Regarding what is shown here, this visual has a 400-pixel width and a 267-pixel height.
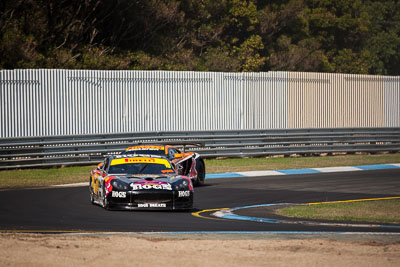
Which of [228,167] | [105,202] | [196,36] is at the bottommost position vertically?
[228,167]

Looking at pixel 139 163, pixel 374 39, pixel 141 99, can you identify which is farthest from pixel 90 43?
pixel 374 39

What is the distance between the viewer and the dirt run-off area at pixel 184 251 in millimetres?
9242

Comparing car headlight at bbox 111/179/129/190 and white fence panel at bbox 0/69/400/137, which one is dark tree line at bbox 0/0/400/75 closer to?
white fence panel at bbox 0/69/400/137

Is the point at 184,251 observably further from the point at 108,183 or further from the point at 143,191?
the point at 108,183

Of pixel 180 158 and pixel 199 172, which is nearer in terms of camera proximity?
pixel 180 158

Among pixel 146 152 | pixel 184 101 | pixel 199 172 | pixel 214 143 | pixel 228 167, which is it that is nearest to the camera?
pixel 146 152

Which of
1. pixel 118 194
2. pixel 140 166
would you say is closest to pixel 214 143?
pixel 140 166

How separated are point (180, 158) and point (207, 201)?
2805mm

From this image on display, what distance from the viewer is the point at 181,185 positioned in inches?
615

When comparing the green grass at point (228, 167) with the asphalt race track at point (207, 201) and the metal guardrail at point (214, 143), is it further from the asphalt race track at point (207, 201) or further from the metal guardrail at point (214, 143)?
the asphalt race track at point (207, 201)

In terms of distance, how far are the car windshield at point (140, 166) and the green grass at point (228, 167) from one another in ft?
17.5

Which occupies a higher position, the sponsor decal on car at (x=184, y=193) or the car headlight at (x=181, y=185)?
the car headlight at (x=181, y=185)

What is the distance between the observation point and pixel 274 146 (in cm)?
2997

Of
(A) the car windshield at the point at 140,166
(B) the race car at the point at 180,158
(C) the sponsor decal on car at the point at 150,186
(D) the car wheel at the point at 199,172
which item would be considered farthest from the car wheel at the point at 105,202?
(D) the car wheel at the point at 199,172
